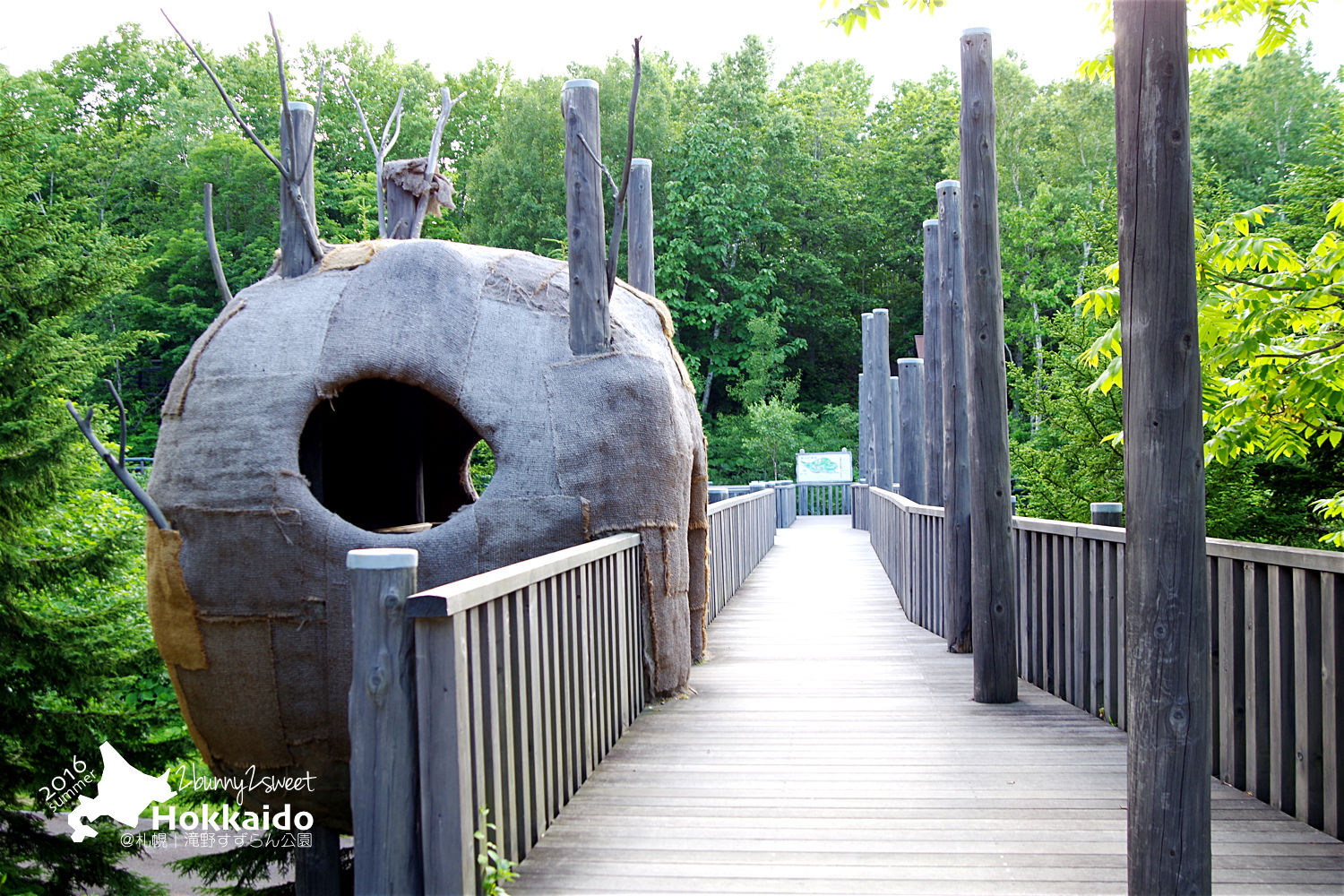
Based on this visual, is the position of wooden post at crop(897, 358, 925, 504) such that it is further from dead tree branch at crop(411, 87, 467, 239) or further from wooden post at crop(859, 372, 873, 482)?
dead tree branch at crop(411, 87, 467, 239)

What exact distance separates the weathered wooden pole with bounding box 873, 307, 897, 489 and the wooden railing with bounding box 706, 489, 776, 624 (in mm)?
5579

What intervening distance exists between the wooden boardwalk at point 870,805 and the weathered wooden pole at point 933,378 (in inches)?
196

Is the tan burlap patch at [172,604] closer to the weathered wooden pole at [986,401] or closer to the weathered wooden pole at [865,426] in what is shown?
the weathered wooden pole at [986,401]

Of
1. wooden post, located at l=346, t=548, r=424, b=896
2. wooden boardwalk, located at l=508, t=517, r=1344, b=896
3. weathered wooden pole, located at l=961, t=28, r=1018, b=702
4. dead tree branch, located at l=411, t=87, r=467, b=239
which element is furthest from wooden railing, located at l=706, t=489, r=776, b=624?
wooden post, located at l=346, t=548, r=424, b=896

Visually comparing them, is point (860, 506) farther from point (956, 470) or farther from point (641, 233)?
point (956, 470)

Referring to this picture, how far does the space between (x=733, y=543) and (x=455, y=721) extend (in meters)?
9.07

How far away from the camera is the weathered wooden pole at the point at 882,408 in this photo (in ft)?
67.7

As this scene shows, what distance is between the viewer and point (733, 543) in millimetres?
11695

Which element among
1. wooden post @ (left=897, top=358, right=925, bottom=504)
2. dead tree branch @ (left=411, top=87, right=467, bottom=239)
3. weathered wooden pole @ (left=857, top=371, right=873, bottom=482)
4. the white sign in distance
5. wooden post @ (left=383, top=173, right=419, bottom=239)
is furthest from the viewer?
the white sign in distance

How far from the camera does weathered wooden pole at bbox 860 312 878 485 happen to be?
21.2 metres

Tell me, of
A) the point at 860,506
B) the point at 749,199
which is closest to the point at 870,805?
the point at 860,506

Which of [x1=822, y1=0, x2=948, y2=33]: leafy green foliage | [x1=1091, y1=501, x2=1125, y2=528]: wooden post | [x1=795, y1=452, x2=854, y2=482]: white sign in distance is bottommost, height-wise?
[x1=795, y1=452, x2=854, y2=482]: white sign in distance

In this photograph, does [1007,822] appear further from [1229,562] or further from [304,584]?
[304,584]

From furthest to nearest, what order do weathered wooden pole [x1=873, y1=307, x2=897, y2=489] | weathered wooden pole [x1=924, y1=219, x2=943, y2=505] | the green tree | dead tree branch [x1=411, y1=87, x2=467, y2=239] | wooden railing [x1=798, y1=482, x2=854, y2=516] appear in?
wooden railing [x1=798, y1=482, x2=854, y2=516] < weathered wooden pole [x1=873, y1=307, x2=897, y2=489] < weathered wooden pole [x1=924, y1=219, x2=943, y2=505] < the green tree < dead tree branch [x1=411, y1=87, x2=467, y2=239]
